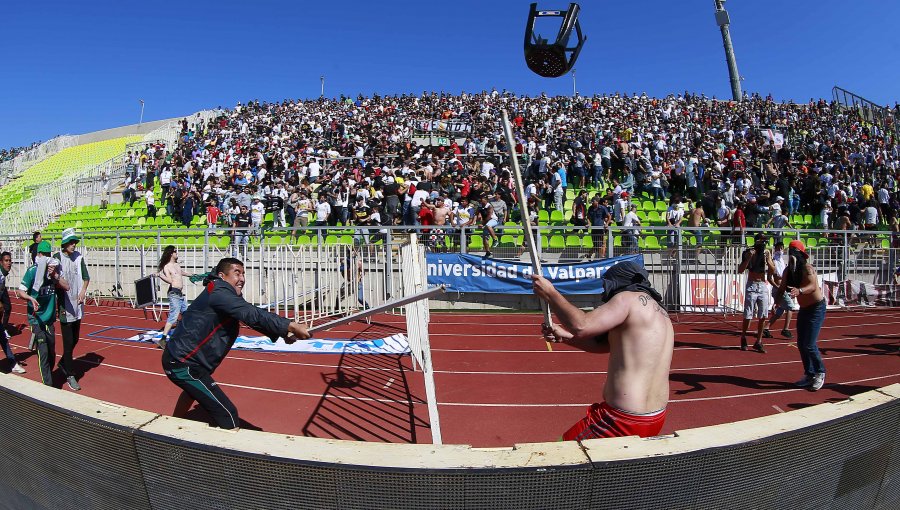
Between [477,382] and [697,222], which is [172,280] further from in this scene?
[697,222]

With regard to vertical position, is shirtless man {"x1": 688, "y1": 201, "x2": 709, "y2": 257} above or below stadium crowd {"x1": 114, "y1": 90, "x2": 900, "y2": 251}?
below

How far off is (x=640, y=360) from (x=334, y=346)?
6.76 m

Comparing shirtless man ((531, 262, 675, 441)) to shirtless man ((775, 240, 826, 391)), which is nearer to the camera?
shirtless man ((531, 262, 675, 441))

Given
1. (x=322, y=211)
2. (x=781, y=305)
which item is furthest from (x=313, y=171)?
(x=781, y=305)

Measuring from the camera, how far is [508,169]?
1788 cm

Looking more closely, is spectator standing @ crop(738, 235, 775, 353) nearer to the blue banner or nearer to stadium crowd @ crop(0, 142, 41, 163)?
the blue banner

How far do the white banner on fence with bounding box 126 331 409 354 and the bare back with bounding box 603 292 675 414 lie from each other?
6083 millimetres

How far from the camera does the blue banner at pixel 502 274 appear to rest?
488 inches

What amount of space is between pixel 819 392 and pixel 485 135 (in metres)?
18.3

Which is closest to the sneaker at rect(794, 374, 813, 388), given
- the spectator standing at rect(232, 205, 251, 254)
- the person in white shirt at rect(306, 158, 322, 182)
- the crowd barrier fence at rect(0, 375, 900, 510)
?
the crowd barrier fence at rect(0, 375, 900, 510)

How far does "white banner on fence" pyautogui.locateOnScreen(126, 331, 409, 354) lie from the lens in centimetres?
870

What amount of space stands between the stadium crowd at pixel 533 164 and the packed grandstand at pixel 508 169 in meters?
0.07

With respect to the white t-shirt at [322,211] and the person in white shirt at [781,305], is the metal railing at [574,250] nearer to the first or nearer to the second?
the person in white shirt at [781,305]

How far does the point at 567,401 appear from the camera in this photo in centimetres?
640
